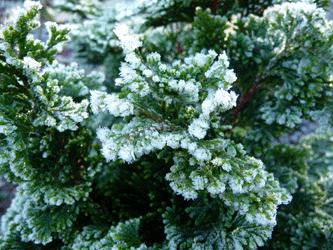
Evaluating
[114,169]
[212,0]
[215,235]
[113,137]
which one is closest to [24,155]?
[113,137]

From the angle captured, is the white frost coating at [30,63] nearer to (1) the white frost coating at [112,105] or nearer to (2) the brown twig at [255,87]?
(1) the white frost coating at [112,105]

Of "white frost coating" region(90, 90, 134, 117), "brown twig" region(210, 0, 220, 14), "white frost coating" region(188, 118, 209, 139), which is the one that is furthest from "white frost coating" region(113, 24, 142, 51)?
"brown twig" region(210, 0, 220, 14)

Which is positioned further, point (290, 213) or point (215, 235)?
point (290, 213)

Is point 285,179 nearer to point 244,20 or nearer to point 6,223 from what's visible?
point 244,20

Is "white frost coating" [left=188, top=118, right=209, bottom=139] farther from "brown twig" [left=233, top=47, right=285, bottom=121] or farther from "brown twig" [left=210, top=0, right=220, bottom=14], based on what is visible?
"brown twig" [left=210, top=0, right=220, bottom=14]

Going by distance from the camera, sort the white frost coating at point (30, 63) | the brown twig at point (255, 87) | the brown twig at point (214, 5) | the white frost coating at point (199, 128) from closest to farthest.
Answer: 1. the white frost coating at point (199, 128)
2. the white frost coating at point (30, 63)
3. the brown twig at point (255, 87)
4. the brown twig at point (214, 5)

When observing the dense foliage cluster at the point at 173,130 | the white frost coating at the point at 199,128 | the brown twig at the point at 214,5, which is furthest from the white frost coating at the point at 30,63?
the brown twig at the point at 214,5

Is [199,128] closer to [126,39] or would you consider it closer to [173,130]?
[173,130]

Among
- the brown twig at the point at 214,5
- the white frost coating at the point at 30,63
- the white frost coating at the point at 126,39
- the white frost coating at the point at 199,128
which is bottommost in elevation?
the white frost coating at the point at 199,128
